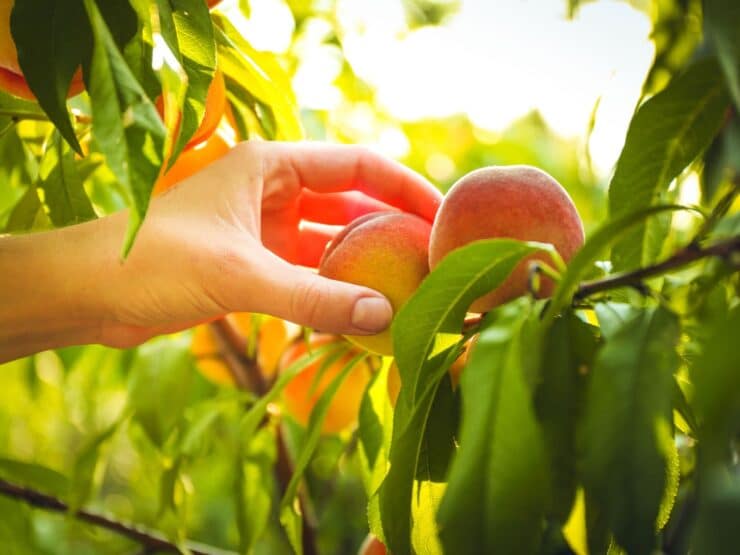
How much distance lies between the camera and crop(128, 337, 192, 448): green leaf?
39.5 inches

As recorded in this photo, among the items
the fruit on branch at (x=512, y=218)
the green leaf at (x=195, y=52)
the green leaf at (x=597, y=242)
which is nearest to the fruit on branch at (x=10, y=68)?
the green leaf at (x=195, y=52)

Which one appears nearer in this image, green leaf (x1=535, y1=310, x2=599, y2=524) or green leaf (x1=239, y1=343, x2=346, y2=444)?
green leaf (x1=535, y1=310, x2=599, y2=524)

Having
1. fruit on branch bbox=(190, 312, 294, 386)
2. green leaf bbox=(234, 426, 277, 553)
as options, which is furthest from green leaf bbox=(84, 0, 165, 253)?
fruit on branch bbox=(190, 312, 294, 386)

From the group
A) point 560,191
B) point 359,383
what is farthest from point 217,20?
point 359,383

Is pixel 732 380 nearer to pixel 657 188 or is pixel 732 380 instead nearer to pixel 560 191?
pixel 657 188

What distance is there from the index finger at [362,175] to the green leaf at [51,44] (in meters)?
0.30

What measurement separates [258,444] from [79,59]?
0.59m

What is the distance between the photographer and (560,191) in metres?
0.67

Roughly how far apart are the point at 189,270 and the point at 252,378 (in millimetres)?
471

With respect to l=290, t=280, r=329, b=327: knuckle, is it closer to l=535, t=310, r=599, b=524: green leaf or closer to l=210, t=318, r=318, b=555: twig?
l=535, t=310, r=599, b=524: green leaf

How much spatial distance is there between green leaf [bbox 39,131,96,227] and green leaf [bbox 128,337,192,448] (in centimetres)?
28

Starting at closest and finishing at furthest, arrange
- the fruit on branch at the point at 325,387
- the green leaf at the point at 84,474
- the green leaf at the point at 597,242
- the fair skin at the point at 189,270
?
1. the green leaf at the point at 597,242
2. the fair skin at the point at 189,270
3. the green leaf at the point at 84,474
4. the fruit on branch at the point at 325,387

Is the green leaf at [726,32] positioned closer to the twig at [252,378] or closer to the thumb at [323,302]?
the thumb at [323,302]

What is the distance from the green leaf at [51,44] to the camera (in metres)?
0.58
